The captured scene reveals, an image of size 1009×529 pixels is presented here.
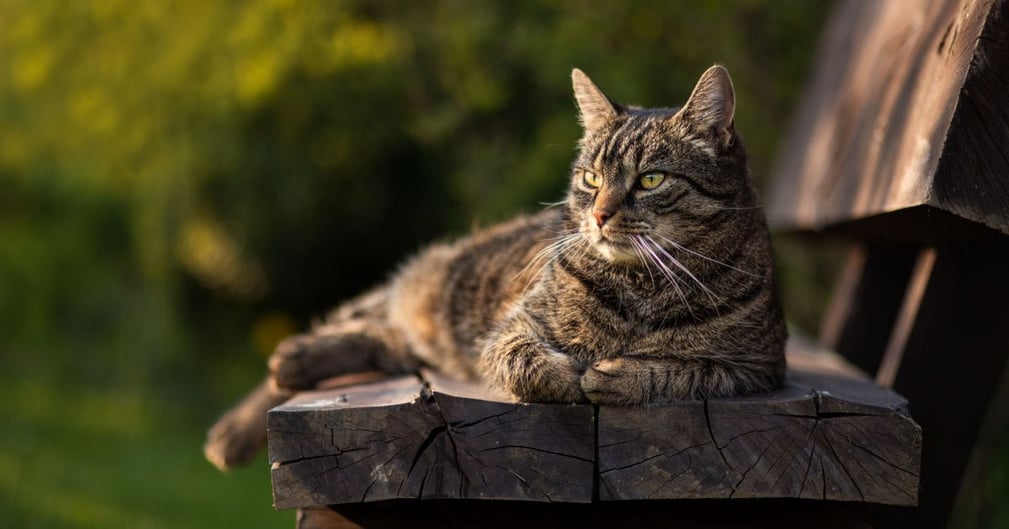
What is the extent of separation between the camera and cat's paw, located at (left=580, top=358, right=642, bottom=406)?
2328 mm

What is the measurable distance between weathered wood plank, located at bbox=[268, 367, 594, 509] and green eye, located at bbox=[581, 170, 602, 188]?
0.66 m

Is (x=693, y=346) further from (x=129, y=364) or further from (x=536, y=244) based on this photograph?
(x=129, y=364)

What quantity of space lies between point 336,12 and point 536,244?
12.8 ft

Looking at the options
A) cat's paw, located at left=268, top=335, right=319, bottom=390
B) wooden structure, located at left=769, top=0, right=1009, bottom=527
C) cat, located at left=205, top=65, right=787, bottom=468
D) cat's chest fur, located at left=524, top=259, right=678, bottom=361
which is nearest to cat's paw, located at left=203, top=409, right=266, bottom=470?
cat's paw, located at left=268, top=335, right=319, bottom=390

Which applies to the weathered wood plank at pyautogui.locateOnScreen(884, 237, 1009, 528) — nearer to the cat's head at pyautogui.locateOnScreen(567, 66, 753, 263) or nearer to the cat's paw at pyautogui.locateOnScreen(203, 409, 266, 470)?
the cat's head at pyautogui.locateOnScreen(567, 66, 753, 263)

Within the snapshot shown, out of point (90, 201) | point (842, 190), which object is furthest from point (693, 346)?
point (90, 201)

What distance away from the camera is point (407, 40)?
6.89m

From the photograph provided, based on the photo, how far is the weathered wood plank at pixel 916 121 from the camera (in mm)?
2240

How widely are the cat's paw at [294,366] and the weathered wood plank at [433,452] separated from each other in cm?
92

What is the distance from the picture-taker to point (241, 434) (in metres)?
3.28

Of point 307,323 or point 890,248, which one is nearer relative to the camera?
point 890,248

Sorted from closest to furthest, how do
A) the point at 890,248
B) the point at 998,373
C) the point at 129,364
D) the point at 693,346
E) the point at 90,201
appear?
1. the point at 693,346
2. the point at 998,373
3. the point at 890,248
4. the point at 129,364
5. the point at 90,201

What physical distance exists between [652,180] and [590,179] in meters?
0.20

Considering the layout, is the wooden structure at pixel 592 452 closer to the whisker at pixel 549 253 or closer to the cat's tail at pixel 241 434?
the whisker at pixel 549 253
